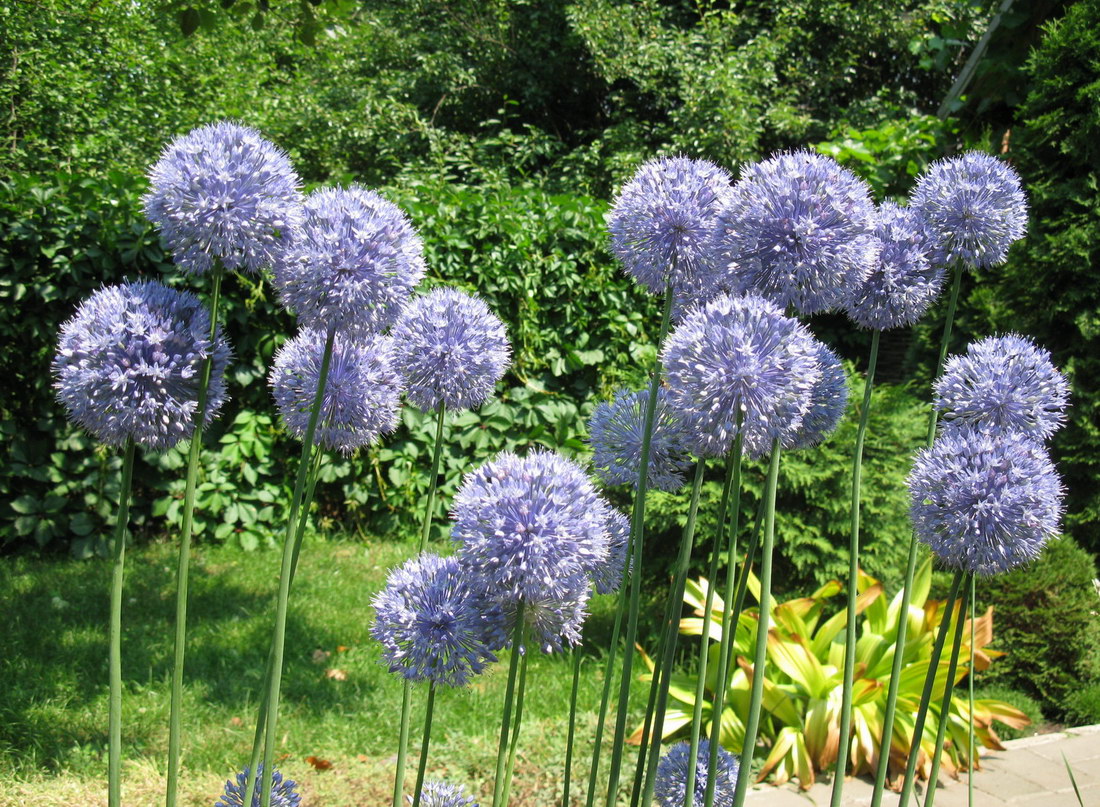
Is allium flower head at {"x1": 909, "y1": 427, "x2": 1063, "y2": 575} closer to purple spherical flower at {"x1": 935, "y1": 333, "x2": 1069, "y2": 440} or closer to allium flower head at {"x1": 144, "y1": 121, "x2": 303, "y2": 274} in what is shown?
purple spherical flower at {"x1": 935, "y1": 333, "x2": 1069, "y2": 440}

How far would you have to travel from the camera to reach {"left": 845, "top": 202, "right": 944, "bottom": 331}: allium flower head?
66.9 inches

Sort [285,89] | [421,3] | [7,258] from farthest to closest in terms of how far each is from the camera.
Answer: [285,89], [421,3], [7,258]

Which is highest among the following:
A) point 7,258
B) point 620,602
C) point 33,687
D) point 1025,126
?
point 1025,126

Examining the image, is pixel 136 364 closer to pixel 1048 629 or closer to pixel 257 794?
pixel 257 794

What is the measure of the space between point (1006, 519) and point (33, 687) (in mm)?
3917

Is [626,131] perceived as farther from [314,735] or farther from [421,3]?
[314,735]

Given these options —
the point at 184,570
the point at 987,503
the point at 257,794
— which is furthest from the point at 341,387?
the point at 987,503

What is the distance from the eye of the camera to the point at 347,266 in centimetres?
132

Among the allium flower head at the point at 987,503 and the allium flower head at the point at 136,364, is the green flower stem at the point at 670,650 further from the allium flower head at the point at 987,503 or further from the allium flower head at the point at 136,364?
the allium flower head at the point at 136,364

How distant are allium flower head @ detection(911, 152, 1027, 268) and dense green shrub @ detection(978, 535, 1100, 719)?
3121 mm

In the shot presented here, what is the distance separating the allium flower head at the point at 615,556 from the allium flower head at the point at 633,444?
0.28 feet

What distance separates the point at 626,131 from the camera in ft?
33.4

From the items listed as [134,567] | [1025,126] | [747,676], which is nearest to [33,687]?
[134,567]

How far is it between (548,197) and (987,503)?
225 inches
